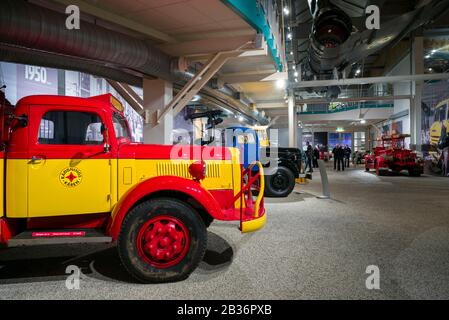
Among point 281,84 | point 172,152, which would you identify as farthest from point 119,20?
point 281,84

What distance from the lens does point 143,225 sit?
278 centimetres

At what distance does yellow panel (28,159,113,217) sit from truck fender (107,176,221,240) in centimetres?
22

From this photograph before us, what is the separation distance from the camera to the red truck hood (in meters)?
3.01

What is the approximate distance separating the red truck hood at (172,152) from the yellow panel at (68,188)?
0.24m

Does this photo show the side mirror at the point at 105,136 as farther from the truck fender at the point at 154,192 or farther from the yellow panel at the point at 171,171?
the truck fender at the point at 154,192

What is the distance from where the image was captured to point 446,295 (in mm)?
2551

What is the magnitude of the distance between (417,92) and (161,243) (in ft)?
61.8

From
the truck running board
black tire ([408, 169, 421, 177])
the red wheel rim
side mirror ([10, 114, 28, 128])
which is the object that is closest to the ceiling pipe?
side mirror ([10, 114, 28, 128])

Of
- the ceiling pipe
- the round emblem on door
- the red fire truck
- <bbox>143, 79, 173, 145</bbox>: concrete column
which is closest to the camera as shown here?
the round emblem on door

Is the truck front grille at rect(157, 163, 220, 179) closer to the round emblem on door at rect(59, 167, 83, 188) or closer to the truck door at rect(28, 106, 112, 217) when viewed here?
the truck door at rect(28, 106, 112, 217)

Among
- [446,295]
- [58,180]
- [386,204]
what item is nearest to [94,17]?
[58,180]

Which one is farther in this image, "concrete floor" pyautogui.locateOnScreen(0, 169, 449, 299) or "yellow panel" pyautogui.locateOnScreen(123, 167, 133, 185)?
"yellow panel" pyautogui.locateOnScreen(123, 167, 133, 185)

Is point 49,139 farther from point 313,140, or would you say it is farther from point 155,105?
point 313,140

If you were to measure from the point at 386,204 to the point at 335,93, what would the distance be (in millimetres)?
13414
